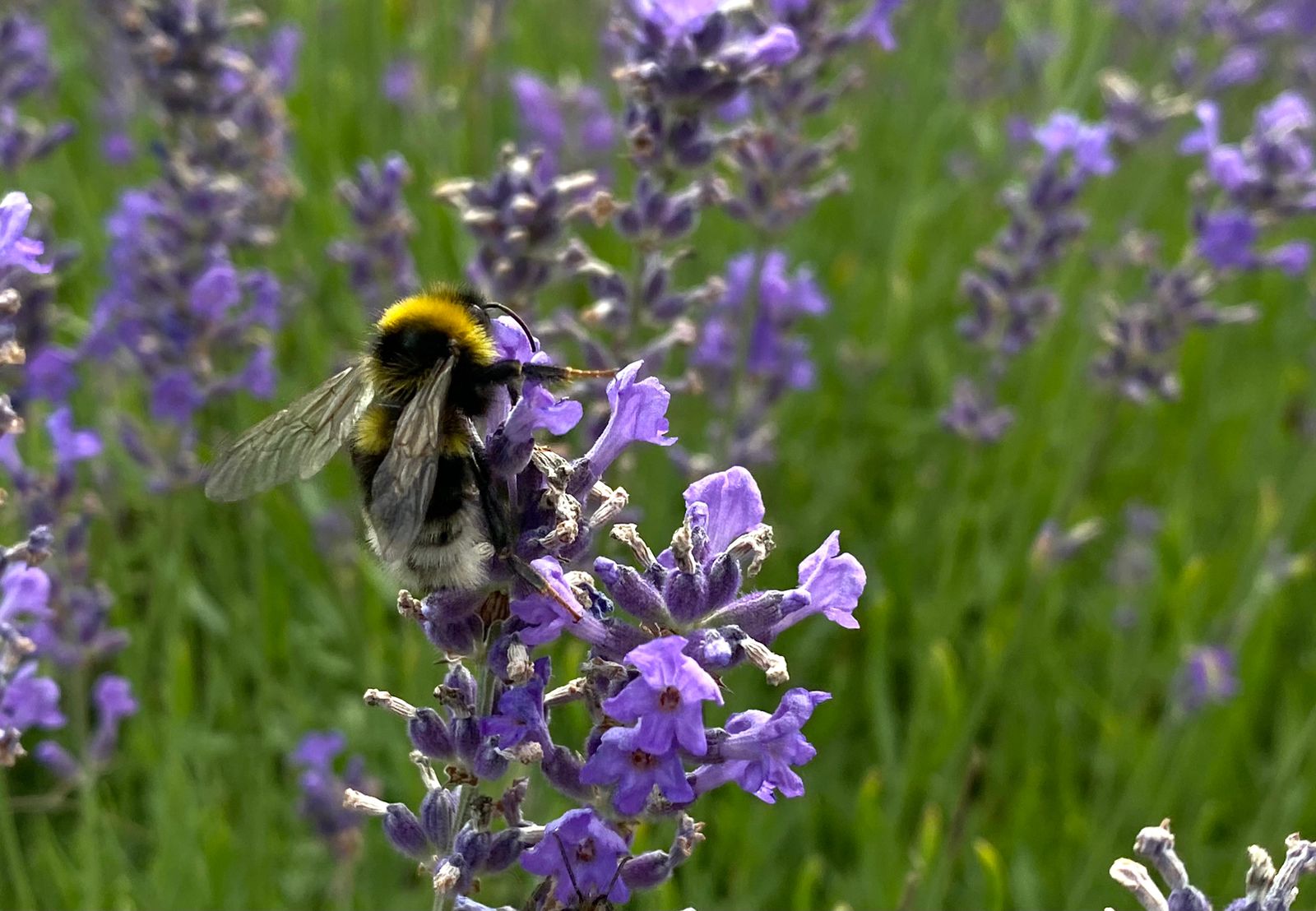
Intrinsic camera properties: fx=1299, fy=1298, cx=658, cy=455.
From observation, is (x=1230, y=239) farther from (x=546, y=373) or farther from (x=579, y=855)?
(x=579, y=855)

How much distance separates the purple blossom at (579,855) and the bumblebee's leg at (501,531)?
190 mm

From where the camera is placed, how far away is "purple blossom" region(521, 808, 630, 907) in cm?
119

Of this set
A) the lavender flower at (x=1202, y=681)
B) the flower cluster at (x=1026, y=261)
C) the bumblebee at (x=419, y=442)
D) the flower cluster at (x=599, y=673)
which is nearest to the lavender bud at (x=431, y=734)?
the flower cluster at (x=599, y=673)

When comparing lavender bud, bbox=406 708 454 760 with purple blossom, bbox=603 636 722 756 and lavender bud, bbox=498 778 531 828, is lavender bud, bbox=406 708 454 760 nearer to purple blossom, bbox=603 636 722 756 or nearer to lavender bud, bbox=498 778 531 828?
lavender bud, bbox=498 778 531 828

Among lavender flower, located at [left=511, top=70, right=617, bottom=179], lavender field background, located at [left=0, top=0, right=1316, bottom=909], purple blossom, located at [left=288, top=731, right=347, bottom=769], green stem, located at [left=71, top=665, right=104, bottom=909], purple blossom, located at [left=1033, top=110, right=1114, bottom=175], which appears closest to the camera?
green stem, located at [left=71, top=665, right=104, bottom=909]

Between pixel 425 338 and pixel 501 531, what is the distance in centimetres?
33

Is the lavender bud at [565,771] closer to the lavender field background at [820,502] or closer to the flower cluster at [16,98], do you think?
the lavender field background at [820,502]

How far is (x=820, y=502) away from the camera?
4047 mm

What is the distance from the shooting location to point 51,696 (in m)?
1.83

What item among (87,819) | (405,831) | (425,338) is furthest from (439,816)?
(87,819)

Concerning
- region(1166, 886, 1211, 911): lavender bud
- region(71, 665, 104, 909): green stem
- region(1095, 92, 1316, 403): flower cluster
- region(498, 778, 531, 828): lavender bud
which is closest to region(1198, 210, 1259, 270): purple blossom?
region(1095, 92, 1316, 403): flower cluster

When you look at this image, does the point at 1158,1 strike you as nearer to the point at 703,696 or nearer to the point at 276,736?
the point at 276,736

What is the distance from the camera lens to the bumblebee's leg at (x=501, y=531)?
1206mm

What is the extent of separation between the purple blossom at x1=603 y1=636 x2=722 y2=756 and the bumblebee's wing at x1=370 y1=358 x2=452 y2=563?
0.94ft
